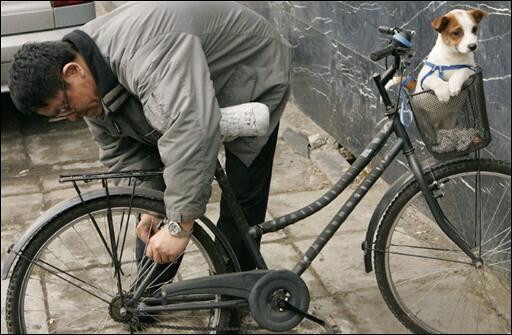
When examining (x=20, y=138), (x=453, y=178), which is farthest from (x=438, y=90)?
(x=20, y=138)

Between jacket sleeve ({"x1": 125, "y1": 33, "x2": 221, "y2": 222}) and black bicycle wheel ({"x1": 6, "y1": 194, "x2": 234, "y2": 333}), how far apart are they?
36 centimetres

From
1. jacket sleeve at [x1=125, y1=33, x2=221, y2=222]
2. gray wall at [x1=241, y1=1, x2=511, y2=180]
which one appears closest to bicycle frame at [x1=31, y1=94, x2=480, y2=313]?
jacket sleeve at [x1=125, y1=33, x2=221, y2=222]

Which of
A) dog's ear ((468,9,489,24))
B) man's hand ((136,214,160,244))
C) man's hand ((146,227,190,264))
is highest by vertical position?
dog's ear ((468,9,489,24))

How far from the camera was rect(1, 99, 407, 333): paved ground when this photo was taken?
4.08 meters

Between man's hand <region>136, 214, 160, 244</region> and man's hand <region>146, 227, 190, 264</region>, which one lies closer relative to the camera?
man's hand <region>146, 227, 190, 264</region>

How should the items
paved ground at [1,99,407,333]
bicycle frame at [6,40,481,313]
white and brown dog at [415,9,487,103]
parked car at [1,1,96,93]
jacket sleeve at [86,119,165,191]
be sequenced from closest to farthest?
white and brown dog at [415,9,487,103] < bicycle frame at [6,40,481,313] < jacket sleeve at [86,119,165,191] < paved ground at [1,99,407,333] < parked car at [1,1,96,93]

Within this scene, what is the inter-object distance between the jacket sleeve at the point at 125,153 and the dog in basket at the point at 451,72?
1058 millimetres

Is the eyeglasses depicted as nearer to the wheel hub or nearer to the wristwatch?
the wristwatch

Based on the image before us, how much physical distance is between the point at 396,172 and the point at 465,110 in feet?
5.62

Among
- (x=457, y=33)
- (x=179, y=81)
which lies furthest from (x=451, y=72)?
(x=179, y=81)

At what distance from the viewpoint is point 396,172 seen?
498cm

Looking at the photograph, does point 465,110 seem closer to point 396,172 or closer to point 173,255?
point 173,255

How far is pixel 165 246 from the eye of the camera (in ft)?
10.4

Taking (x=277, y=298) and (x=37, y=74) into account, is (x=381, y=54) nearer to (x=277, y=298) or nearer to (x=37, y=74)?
(x=277, y=298)
